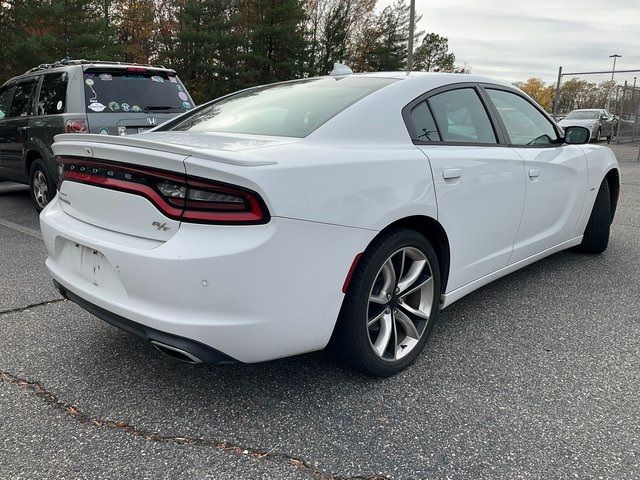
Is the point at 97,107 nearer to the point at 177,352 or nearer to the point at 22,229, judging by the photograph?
the point at 22,229

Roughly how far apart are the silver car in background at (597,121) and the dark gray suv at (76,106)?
19810mm

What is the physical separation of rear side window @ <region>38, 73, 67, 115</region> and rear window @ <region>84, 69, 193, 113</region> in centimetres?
32

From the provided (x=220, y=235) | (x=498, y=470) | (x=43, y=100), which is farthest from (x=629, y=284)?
(x=43, y=100)

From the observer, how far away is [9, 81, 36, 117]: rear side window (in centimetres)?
660

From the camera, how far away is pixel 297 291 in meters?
2.04

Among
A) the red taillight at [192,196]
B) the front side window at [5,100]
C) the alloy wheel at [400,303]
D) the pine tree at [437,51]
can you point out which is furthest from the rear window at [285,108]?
the pine tree at [437,51]

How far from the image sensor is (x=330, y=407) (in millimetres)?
2320

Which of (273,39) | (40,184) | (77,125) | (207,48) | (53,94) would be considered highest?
(273,39)

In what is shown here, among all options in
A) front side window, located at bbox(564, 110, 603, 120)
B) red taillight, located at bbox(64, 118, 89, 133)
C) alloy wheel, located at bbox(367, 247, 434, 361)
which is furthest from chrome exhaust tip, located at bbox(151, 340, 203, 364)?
front side window, located at bbox(564, 110, 603, 120)

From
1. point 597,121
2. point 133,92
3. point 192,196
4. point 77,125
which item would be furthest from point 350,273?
point 597,121

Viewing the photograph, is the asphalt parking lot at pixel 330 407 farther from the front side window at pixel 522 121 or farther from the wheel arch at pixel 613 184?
the wheel arch at pixel 613 184

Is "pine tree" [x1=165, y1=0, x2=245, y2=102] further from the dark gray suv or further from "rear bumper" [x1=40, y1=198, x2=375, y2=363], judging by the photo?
"rear bumper" [x1=40, y1=198, x2=375, y2=363]

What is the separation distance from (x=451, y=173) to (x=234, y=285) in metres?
1.35

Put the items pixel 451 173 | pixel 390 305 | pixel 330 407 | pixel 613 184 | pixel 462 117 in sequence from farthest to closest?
pixel 613 184
pixel 462 117
pixel 451 173
pixel 390 305
pixel 330 407
